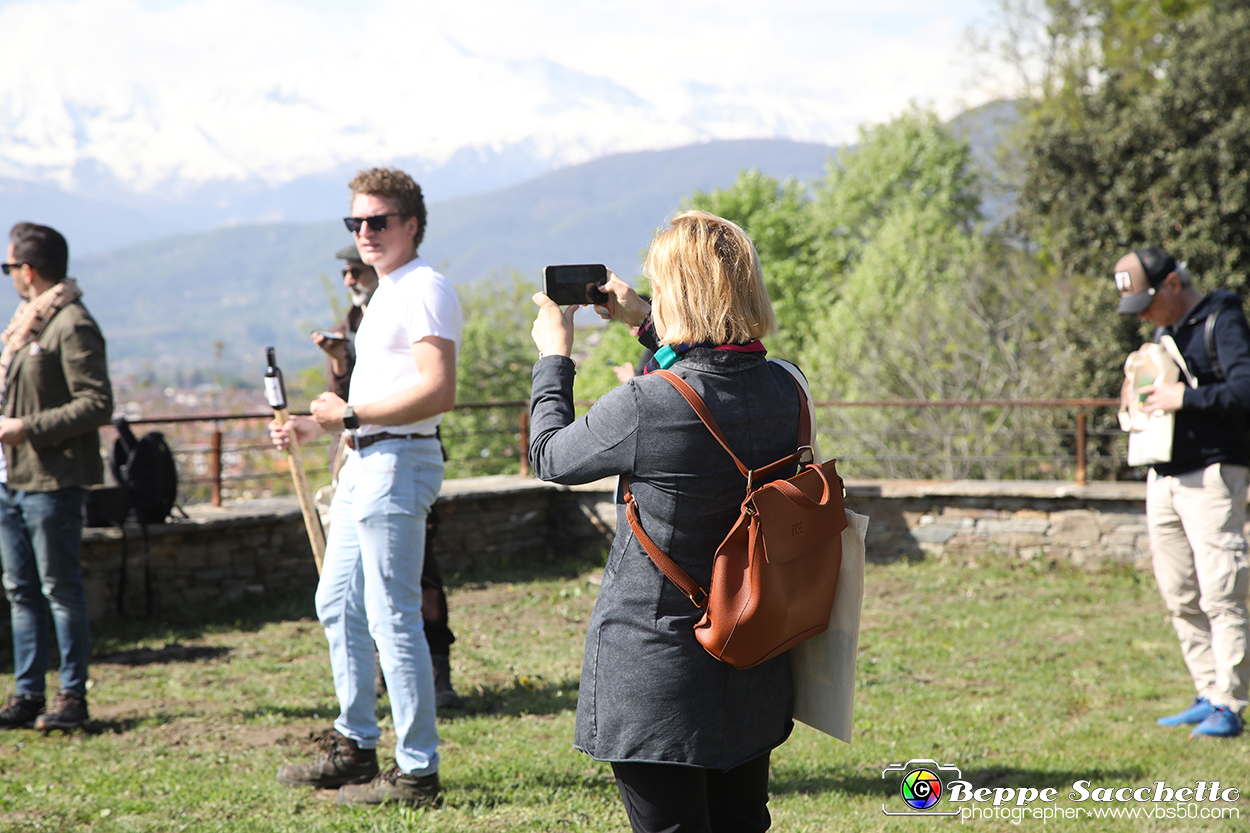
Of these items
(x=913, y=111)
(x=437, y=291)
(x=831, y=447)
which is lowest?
(x=831, y=447)

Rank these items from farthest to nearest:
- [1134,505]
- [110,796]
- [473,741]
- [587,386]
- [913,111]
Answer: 1. [913,111]
2. [587,386]
3. [1134,505]
4. [473,741]
5. [110,796]

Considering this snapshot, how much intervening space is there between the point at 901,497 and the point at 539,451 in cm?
719

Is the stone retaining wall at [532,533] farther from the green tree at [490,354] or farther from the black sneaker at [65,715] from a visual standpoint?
the green tree at [490,354]

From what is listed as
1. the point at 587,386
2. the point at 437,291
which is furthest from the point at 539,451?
the point at 587,386

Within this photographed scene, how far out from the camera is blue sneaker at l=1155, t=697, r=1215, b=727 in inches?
167

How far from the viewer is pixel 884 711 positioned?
4.61 metres

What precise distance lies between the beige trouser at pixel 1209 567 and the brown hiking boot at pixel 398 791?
10.5 feet

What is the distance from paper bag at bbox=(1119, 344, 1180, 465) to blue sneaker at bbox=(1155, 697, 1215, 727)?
3.54 ft

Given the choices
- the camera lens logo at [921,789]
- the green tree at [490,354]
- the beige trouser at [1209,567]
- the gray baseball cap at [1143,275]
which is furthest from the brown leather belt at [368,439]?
the green tree at [490,354]

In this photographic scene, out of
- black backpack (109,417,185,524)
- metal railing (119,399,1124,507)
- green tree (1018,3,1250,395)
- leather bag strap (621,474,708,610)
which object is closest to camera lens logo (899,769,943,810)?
leather bag strap (621,474,708,610)

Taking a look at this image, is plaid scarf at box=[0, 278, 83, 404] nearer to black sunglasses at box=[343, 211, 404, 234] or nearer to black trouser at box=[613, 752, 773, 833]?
black sunglasses at box=[343, 211, 404, 234]

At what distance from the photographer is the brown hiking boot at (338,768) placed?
344 centimetres

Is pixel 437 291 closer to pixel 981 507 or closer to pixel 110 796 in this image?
pixel 110 796

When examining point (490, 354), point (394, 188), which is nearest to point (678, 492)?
point (394, 188)
